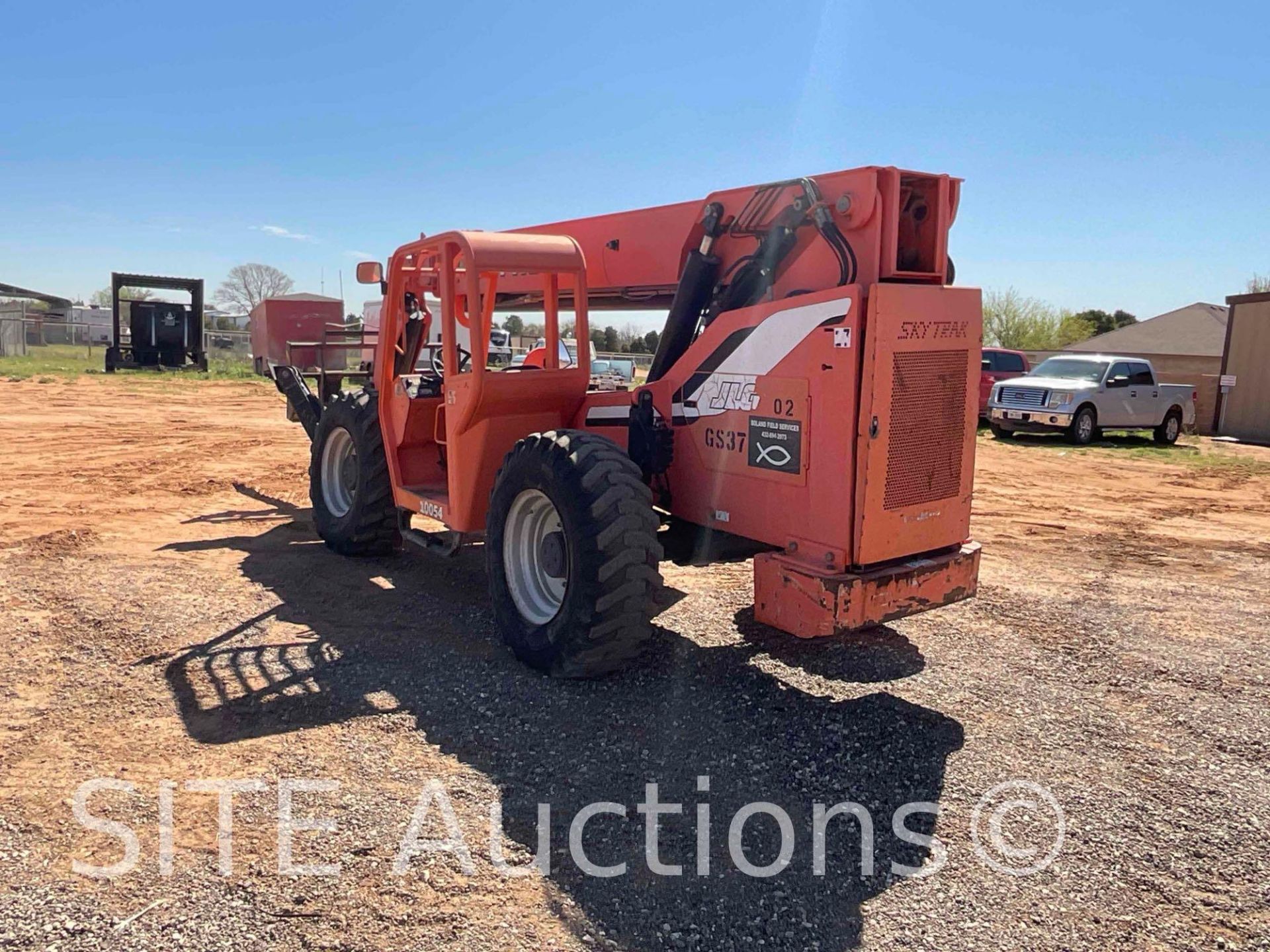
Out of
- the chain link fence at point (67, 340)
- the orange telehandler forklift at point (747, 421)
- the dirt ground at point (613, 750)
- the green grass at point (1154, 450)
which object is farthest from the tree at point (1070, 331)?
the orange telehandler forklift at point (747, 421)

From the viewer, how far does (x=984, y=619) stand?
6605mm

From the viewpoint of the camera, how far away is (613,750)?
14.3 feet

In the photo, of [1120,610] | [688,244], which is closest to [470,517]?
[688,244]

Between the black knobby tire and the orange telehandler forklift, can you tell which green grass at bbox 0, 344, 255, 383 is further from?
the black knobby tire

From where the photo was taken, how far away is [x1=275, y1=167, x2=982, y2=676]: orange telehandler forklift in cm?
464

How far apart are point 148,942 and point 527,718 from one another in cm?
200

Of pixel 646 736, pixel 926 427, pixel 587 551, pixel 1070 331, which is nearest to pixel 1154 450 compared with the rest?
pixel 926 427

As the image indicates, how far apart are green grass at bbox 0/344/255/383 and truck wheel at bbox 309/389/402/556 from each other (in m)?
20.2

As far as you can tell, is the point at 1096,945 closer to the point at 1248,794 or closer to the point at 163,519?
the point at 1248,794

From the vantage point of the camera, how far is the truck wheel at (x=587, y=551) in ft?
15.7

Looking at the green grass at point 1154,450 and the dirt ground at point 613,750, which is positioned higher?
the green grass at point 1154,450

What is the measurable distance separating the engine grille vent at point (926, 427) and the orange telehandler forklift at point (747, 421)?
1cm

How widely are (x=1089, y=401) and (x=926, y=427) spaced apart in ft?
54.1

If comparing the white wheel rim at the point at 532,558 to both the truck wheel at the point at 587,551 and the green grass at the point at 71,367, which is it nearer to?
the truck wheel at the point at 587,551
